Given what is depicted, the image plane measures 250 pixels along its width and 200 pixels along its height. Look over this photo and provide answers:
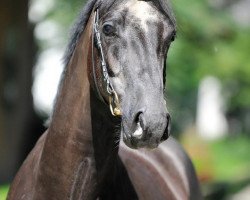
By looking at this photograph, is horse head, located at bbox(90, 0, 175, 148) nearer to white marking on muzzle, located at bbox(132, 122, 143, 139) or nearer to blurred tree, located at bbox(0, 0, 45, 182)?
white marking on muzzle, located at bbox(132, 122, 143, 139)

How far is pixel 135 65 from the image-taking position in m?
4.52

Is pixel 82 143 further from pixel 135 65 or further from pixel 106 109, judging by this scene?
pixel 135 65

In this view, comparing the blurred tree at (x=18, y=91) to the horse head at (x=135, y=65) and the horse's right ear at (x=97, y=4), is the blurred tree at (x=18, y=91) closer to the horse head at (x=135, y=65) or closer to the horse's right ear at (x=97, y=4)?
the horse's right ear at (x=97, y=4)

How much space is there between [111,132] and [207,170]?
16060 millimetres

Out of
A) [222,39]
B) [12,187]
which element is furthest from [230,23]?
[12,187]

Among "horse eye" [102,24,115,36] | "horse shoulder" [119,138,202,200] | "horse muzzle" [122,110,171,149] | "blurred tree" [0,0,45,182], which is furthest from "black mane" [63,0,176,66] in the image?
"blurred tree" [0,0,45,182]

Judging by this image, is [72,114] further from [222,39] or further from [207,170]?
[207,170]

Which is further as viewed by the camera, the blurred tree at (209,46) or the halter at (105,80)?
the blurred tree at (209,46)

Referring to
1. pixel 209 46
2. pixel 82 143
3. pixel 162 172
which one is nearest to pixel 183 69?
pixel 209 46

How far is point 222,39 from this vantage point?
736 inches

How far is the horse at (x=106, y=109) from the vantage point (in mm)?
4449

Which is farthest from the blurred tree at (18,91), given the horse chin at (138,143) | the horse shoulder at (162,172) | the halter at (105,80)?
the horse chin at (138,143)

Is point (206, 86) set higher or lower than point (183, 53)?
lower

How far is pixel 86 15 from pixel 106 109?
0.57 meters
